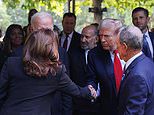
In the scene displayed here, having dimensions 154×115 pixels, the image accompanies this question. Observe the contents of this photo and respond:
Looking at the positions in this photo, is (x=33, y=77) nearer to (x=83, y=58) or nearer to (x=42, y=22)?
(x=42, y=22)

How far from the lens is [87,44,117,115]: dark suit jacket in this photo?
411 centimetres

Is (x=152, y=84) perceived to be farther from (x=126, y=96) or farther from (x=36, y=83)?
(x=36, y=83)

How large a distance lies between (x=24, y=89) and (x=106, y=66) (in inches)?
48.4

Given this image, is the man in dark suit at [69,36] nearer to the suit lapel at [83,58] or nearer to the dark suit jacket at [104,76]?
the suit lapel at [83,58]

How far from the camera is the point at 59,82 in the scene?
3365 mm

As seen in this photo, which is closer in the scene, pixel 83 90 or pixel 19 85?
pixel 19 85

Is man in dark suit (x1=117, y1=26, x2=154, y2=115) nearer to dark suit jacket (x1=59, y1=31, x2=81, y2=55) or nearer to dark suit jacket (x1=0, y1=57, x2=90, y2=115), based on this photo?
dark suit jacket (x1=0, y1=57, x2=90, y2=115)

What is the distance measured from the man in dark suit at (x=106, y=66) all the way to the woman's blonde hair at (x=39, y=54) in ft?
3.42

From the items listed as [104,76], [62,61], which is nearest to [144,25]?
[104,76]

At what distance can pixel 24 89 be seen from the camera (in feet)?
10.6

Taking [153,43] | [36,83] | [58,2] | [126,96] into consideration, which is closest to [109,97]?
[126,96]

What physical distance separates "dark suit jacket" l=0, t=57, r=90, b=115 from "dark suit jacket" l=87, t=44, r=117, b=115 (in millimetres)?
853

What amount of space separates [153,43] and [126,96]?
96.3 inches

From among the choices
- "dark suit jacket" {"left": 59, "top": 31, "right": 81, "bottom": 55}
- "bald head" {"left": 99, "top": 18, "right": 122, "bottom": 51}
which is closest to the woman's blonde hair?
"bald head" {"left": 99, "top": 18, "right": 122, "bottom": 51}
